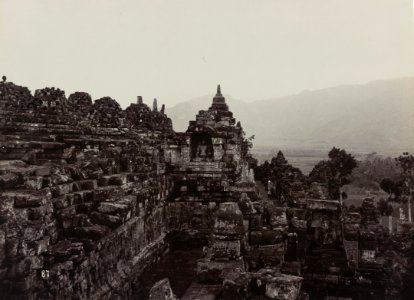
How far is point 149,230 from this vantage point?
9.27m

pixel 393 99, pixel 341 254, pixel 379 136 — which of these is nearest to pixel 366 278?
pixel 341 254

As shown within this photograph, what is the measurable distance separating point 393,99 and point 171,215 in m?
170

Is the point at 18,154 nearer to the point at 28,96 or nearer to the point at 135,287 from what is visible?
the point at 135,287

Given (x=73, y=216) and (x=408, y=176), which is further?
(x=408, y=176)

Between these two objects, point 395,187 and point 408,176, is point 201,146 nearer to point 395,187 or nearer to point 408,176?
point 408,176

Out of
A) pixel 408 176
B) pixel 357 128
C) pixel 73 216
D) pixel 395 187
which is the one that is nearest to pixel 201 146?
pixel 73 216

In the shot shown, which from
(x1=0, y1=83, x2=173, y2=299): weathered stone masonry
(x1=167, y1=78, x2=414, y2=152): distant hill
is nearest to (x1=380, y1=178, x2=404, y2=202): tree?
(x1=0, y1=83, x2=173, y2=299): weathered stone masonry

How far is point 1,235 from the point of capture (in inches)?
195

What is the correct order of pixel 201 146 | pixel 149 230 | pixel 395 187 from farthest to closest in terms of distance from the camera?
pixel 395 187 < pixel 201 146 < pixel 149 230

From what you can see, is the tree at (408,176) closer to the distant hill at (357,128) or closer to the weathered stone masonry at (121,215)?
the weathered stone masonry at (121,215)

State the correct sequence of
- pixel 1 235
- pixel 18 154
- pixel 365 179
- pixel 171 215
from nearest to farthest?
pixel 1 235
pixel 18 154
pixel 171 215
pixel 365 179

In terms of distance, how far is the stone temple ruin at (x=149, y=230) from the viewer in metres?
5.05

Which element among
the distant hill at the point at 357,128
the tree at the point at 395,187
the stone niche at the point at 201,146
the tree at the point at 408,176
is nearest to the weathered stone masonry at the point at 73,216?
the stone niche at the point at 201,146

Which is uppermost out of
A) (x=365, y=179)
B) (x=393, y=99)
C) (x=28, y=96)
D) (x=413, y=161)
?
(x=393, y=99)
